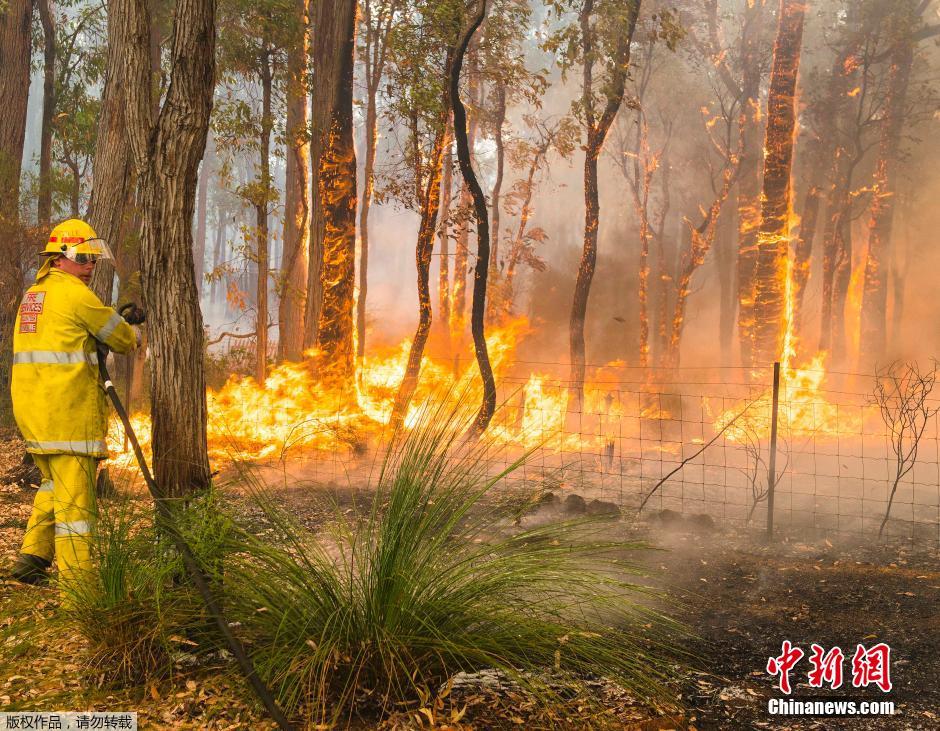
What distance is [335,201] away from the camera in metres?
11.8

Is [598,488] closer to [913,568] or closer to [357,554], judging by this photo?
[913,568]

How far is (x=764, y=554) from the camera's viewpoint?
6523mm

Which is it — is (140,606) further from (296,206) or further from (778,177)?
(296,206)

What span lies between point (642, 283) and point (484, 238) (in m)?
13.7

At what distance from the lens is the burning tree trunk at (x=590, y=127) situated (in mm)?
12258

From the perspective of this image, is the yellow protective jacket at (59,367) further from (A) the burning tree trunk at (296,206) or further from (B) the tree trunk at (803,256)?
(B) the tree trunk at (803,256)

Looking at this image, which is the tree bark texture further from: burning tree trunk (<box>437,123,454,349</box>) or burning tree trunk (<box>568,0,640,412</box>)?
burning tree trunk (<box>437,123,454,349</box>)

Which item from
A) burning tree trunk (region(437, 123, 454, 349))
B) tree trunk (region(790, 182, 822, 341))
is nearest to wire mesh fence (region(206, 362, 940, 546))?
tree trunk (region(790, 182, 822, 341))

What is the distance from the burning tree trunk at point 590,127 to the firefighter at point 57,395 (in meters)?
7.82

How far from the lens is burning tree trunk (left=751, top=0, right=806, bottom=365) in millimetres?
13828

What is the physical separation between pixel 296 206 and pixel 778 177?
375 inches

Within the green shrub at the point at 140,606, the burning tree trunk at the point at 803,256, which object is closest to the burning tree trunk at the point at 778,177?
the burning tree trunk at the point at 803,256

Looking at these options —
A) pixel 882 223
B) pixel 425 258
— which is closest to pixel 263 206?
pixel 425 258

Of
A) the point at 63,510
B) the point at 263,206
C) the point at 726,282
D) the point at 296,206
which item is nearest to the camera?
the point at 63,510
